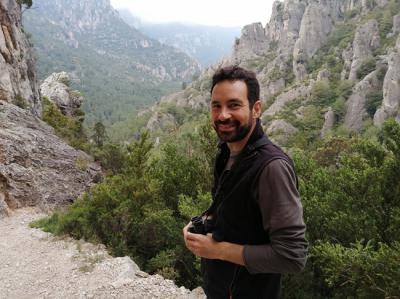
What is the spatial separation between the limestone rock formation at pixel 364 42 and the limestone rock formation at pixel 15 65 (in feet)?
187

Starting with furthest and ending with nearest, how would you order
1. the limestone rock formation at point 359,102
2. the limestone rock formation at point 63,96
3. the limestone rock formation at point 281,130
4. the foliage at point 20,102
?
the limestone rock formation at point 359,102 < the limestone rock formation at point 281,130 < the limestone rock formation at point 63,96 < the foliage at point 20,102

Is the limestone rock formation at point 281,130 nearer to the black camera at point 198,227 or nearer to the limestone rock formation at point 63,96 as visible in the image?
the limestone rock formation at point 63,96

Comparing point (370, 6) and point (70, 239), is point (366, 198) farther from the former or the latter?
point (370, 6)

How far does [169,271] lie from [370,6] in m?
98.8

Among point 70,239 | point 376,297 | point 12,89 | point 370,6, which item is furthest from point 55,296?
point 370,6

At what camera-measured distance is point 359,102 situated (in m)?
59.8

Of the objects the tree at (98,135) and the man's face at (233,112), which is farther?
the tree at (98,135)

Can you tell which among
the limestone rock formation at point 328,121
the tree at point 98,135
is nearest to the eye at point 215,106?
the tree at point 98,135

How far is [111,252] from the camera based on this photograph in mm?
8273

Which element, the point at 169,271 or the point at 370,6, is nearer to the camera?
the point at 169,271

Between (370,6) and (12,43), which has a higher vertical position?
(370,6)

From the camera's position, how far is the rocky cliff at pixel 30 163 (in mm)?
12605

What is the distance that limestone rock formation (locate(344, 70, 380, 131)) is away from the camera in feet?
192

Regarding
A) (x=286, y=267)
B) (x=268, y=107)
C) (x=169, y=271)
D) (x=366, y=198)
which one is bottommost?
(x=268, y=107)
